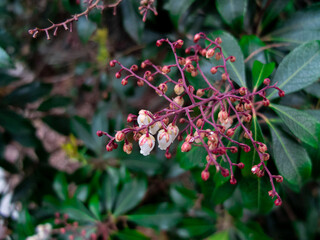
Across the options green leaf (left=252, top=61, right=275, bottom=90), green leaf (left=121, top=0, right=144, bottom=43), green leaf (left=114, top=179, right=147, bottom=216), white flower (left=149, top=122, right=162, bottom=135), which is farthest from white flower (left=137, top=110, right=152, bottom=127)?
green leaf (left=114, top=179, right=147, bottom=216)

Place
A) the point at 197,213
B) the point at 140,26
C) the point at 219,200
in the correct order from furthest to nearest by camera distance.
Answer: the point at 197,213 < the point at 140,26 < the point at 219,200

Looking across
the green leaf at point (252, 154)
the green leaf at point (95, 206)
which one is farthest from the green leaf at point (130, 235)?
the green leaf at point (252, 154)

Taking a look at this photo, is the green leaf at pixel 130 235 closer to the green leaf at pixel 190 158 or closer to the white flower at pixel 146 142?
the green leaf at pixel 190 158

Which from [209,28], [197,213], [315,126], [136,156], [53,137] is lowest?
[53,137]

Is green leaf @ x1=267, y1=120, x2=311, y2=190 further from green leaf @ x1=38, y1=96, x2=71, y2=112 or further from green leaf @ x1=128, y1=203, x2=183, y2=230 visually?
green leaf @ x1=38, y1=96, x2=71, y2=112

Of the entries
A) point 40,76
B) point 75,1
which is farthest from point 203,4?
point 40,76

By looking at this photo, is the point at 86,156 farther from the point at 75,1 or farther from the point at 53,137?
the point at 53,137

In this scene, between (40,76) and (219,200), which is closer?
(219,200)
